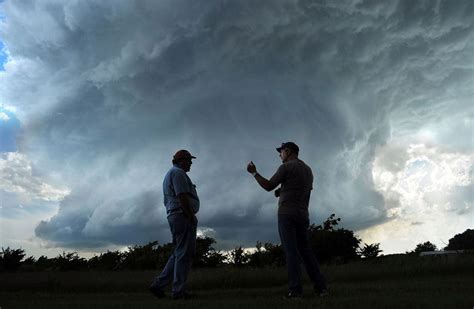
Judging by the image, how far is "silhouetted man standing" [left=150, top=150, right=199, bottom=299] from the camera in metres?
8.33

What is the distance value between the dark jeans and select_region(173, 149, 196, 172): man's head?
202 cm

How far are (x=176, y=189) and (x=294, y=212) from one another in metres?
2.07

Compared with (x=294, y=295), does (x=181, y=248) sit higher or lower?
higher

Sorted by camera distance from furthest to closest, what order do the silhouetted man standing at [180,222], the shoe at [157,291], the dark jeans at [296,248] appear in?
1. the shoe at [157,291]
2. the silhouetted man standing at [180,222]
3. the dark jeans at [296,248]

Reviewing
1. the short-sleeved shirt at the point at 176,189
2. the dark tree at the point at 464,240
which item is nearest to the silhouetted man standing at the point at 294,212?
the short-sleeved shirt at the point at 176,189

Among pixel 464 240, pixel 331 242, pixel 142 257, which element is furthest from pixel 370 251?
pixel 464 240

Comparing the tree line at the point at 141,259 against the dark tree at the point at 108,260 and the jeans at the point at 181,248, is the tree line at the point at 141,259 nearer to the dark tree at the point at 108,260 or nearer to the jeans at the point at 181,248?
the dark tree at the point at 108,260

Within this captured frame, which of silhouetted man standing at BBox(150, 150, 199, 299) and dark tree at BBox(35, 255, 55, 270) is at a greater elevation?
dark tree at BBox(35, 255, 55, 270)

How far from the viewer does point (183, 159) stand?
891 cm

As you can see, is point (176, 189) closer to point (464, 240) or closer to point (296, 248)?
point (296, 248)

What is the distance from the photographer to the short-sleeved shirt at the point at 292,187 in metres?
8.02

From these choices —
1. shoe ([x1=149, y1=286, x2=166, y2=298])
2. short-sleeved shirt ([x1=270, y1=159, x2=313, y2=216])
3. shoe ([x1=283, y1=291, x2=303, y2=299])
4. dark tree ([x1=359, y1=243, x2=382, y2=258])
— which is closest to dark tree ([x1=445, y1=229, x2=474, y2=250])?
dark tree ([x1=359, y1=243, x2=382, y2=258])

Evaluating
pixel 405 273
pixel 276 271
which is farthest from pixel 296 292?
pixel 405 273

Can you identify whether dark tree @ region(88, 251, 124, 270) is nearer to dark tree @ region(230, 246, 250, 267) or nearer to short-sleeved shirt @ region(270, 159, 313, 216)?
dark tree @ region(230, 246, 250, 267)
